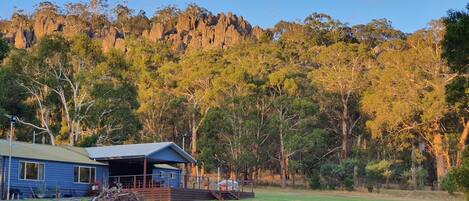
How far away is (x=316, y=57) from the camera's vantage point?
61.9m

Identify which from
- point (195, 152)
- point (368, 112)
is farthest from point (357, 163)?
point (195, 152)

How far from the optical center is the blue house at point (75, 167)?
1070 inches

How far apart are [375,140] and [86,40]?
87.9 ft

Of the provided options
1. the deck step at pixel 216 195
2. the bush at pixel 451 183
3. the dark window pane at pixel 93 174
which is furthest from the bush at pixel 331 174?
the dark window pane at pixel 93 174

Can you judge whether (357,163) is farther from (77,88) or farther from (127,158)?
(127,158)

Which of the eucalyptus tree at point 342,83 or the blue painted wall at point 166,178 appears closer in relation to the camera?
the blue painted wall at point 166,178

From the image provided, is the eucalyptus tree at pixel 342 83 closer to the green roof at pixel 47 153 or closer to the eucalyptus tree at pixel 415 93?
the eucalyptus tree at pixel 415 93

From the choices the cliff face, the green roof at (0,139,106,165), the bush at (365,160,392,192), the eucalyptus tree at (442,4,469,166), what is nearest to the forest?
the bush at (365,160,392,192)

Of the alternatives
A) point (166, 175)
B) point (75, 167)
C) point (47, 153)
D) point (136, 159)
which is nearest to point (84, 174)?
point (75, 167)

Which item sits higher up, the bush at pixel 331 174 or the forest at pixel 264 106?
the forest at pixel 264 106

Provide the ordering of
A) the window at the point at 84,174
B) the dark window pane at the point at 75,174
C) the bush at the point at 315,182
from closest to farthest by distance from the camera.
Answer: the dark window pane at the point at 75,174 → the window at the point at 84,174 → the bush at the point at 315,182

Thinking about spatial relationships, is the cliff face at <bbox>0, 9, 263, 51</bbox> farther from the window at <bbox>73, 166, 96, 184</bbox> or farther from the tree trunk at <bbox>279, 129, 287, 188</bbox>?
the window at <bbox>73, 166, 96, 184</bbox>

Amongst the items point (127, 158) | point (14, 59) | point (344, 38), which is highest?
point (344, 38)

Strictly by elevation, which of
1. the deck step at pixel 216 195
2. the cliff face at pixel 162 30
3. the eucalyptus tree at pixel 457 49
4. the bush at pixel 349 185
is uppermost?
the cliff face at pixel 162 30
